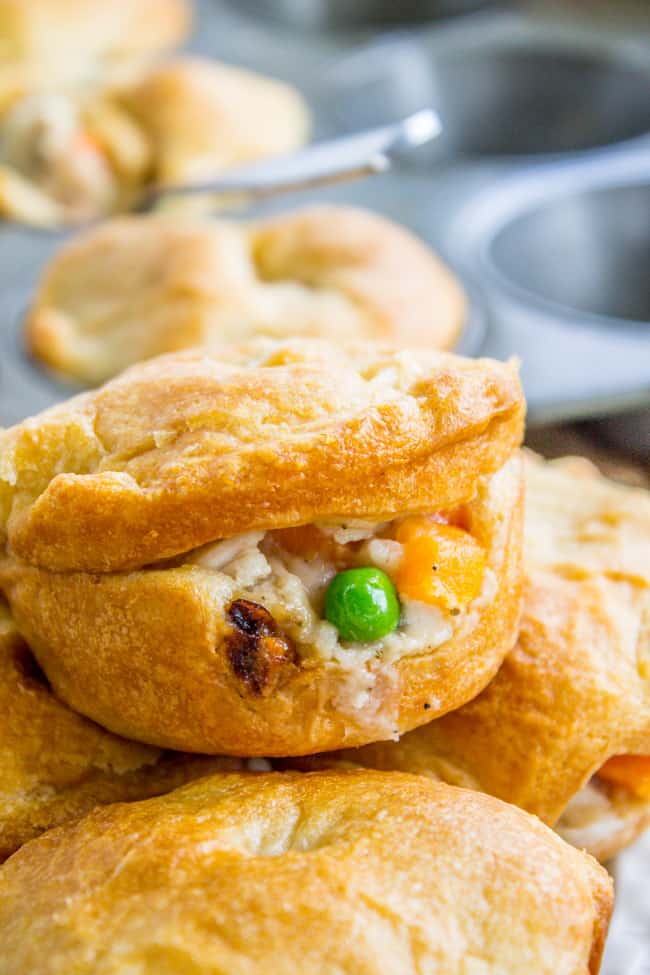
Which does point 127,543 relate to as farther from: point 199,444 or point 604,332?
point 604,332

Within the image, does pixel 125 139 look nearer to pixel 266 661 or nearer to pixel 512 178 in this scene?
pixel 512 178

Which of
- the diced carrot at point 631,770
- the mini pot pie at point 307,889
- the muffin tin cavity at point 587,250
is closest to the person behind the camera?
the mini pot pie at point 307,889

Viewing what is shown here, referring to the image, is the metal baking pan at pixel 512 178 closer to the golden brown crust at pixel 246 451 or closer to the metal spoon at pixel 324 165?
the metal spoon at pixel 324 165

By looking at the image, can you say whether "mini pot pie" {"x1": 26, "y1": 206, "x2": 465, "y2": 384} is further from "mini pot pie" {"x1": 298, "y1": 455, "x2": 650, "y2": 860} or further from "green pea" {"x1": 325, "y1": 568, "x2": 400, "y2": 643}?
"green pea" {"x1": 325, "y1": 568, "x2": 400, "y2": 643}

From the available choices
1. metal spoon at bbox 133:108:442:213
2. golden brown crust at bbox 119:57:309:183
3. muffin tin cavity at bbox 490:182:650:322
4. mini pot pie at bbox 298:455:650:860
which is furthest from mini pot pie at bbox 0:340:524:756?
golden brown crust at bbox 119:57:309:183

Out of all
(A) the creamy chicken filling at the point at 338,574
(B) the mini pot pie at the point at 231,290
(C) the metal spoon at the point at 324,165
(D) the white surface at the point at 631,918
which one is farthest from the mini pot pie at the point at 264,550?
(C) the metal spoon at the point at 324,165
